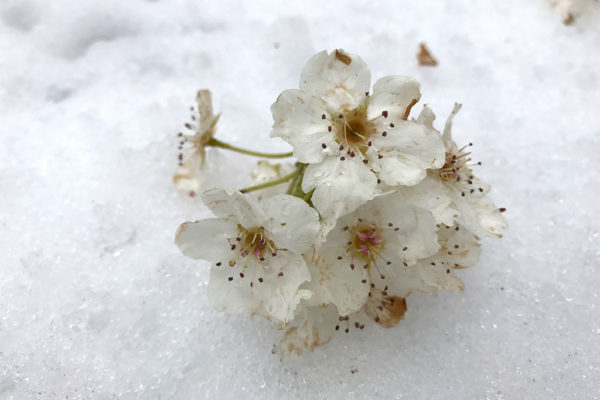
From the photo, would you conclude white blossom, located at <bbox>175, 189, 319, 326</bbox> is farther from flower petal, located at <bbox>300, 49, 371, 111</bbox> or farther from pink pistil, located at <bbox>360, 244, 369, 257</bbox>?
flower petal, located at <bbox>300, 49, 371, 111</bbox>

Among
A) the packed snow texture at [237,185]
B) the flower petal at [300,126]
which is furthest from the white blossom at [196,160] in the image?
the flower petal at [300,126]

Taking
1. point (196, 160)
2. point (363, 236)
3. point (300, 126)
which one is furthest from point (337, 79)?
point (196, 160)

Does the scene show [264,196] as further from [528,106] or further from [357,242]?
[528,106]

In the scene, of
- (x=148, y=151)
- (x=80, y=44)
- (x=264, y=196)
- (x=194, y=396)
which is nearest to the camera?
(x=194, y=396)

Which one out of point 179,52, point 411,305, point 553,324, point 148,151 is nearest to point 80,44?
point 179,52

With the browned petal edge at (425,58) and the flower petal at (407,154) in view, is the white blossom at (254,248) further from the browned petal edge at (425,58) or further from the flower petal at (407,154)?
the browned petal edge at (425,58)

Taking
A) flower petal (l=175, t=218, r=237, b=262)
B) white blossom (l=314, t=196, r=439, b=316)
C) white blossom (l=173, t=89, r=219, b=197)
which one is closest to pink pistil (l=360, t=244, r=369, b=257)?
white blossom (l=314, t=196, r=439, b=316)
